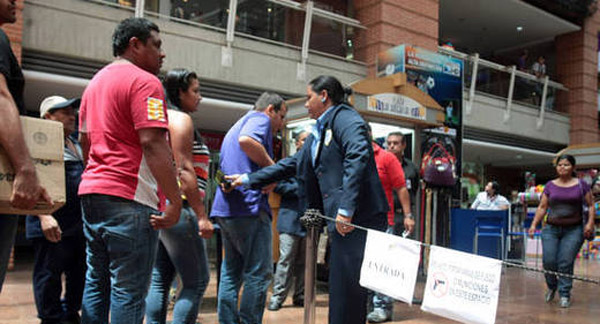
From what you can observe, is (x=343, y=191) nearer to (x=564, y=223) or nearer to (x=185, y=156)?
(x=185, y=156)

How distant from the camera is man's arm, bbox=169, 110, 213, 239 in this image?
9.80 ft

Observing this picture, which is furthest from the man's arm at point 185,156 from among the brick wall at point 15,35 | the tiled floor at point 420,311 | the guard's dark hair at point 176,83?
the brick wall at point 15,35

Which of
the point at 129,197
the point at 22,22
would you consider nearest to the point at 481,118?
the point at 22,22

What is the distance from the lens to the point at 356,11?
12.7m

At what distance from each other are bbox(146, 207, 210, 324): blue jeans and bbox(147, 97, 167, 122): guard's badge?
866 millimetres

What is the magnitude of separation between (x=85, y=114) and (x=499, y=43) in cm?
1970

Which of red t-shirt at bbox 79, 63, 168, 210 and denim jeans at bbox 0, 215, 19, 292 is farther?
red t-shirt at bbox 79, 63, 168, 210

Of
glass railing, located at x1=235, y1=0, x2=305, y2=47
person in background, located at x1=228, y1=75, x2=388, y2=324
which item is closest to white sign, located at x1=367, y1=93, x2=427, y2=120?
person in background, located at x1=228, y1=75, x2=388, y2=324

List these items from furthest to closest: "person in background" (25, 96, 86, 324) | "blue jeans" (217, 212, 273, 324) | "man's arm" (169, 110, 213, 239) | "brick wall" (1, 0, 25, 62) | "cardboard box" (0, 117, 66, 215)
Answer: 1. "brick wall" (1, 0, 25, 62)
2. "person in background" (25, 96, 86, 324)
3. "blue jeans" (217, 212, 273, 324)
4. "man's arm" (169, 110, 213, 239)
5. "cardboard box" (0, 117, 66, 215)

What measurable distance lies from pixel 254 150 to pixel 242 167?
0.16m

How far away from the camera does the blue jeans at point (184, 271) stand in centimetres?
302

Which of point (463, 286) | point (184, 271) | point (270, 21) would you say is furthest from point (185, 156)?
point (270, 21)

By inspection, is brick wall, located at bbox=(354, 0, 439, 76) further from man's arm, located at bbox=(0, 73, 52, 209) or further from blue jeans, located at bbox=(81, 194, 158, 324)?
man's arm, located at bbox=(0, 73, 52, 209)

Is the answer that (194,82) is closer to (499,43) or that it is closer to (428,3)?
(428,3)
